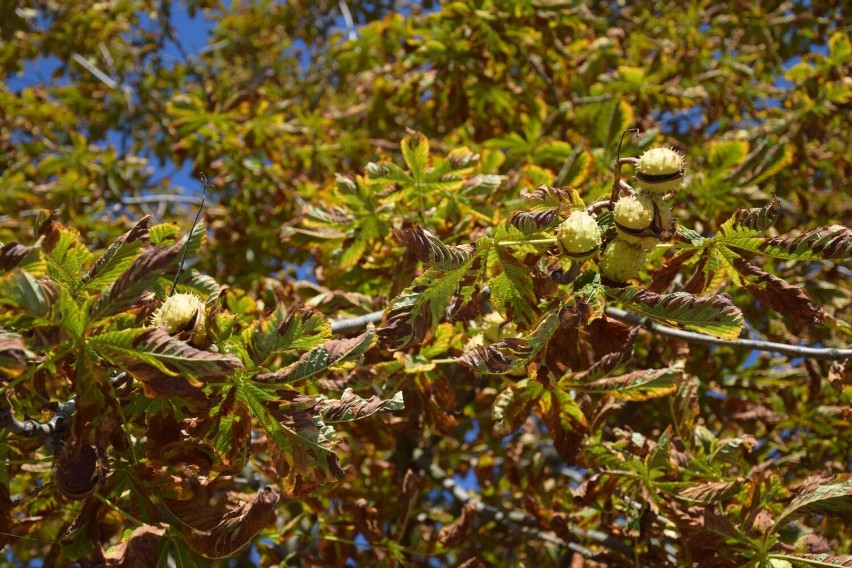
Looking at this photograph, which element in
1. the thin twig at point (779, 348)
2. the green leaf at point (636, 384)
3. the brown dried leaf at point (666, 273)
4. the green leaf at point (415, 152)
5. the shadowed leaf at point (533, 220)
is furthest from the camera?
the green leaf at point (415, 152)

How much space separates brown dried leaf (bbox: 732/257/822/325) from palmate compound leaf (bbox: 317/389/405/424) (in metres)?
0.83

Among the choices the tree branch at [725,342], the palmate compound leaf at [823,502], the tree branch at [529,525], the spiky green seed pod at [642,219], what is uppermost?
the spiky green seed pod at [642,219]

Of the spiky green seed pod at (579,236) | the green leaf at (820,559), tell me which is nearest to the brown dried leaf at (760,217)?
the spiky green seed pod at (579,236)

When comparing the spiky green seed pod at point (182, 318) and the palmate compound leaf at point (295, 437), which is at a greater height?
the spiky green seed pod at point (182, 318)

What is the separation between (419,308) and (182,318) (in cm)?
50

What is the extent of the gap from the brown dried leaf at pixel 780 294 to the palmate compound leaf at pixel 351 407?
832 mm

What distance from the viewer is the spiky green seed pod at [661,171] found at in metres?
1.36

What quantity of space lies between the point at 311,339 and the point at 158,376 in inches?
12.2

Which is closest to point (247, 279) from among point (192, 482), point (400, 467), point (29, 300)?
point (400, 467)

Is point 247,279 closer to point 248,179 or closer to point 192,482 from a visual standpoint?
point 248,179

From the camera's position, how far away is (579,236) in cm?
131

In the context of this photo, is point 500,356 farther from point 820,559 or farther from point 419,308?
point 820,559

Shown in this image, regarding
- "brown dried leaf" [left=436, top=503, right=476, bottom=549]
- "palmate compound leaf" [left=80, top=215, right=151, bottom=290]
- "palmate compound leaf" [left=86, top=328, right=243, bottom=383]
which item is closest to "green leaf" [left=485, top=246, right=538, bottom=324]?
"palmate compound leaf" [left=86, top=328, right=243, bottom=383]

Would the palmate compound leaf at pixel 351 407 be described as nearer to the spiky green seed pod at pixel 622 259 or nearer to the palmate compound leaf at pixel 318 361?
the palmate compound leaf at pixel 318 361
